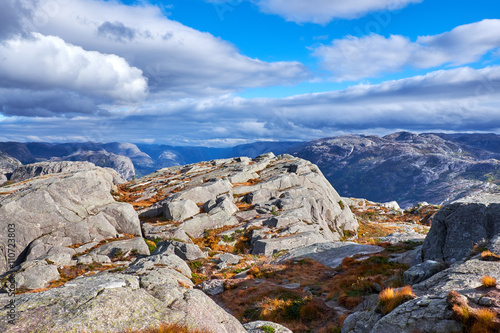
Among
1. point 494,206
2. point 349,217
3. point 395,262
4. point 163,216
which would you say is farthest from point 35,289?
point 349,217

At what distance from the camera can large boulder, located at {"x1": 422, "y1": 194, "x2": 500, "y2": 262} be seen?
2377 cm

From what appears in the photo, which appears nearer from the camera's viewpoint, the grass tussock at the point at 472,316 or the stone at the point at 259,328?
the grass tussock at the point at 472,316

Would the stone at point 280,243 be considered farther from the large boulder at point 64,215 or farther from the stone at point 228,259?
the large boulder at point 64,215

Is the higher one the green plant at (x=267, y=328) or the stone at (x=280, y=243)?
the green plant at (x=267, y=328)

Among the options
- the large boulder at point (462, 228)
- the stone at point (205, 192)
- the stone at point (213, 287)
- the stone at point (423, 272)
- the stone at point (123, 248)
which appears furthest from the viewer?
the stone at point (205, 192)

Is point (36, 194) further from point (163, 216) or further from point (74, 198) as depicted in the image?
point (163, 216)

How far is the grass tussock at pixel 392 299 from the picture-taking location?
13.9 m

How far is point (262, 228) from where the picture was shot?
52.5 meters

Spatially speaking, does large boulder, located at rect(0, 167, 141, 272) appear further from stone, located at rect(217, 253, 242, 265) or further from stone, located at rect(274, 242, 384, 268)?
stone, located at rect(274, 242, 384, 268)

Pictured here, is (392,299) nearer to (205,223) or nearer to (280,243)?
(280,243)

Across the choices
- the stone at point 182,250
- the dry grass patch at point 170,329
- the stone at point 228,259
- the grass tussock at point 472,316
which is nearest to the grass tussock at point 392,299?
the grass tussock at point 472,316

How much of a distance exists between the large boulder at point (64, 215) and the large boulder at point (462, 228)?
44027mm

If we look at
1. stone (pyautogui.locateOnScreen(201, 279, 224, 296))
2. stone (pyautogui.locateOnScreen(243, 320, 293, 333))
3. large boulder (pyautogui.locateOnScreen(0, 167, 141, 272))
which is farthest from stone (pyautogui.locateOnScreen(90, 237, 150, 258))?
stone (pyautogui.locateOnScreen(243, 320, 293, 333))

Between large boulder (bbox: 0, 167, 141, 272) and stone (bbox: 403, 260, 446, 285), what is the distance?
4185cm
